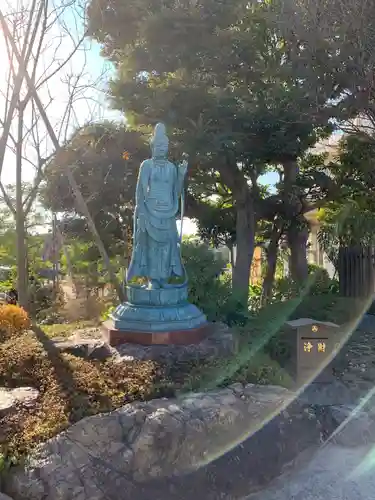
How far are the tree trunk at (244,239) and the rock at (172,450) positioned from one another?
6.57 m

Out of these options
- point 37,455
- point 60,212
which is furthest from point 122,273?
point 37,455

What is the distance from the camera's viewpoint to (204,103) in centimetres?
906

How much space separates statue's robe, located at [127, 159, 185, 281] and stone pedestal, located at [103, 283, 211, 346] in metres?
0.26

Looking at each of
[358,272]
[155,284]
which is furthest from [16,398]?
[358,272]

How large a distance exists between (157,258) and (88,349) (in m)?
1.44

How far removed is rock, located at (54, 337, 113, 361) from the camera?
549 centimetres

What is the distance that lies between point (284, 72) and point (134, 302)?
5409mm

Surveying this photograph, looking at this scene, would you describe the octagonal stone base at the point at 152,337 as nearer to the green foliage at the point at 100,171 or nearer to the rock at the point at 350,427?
the rock at the point at 350,427

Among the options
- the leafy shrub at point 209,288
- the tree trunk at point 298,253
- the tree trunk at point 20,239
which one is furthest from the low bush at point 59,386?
the tree trunk at point 298,253

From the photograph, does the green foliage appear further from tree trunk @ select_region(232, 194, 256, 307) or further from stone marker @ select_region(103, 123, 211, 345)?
stone marker @ select_region(103, 123, 211, 345)

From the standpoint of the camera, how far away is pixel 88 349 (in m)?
5.59

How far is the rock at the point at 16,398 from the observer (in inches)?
158

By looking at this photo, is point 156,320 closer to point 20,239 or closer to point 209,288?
point 209,288

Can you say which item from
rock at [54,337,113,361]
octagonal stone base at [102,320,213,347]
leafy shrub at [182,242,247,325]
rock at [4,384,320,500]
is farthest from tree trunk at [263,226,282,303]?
rock at [4,384,320,500]
